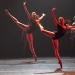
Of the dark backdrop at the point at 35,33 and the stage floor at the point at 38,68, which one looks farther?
the dark backdrop at the point at 35,33

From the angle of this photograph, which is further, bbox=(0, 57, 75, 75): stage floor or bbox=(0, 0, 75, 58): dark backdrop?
bbox=(0, 0, 75, 58): dark backdrop

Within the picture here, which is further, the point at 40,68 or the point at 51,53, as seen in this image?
the point at 51,53

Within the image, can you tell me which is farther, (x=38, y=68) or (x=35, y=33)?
(x=35, y=33)

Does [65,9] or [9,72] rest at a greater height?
[65,9]

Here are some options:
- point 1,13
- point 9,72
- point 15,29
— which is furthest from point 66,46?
point 9,72

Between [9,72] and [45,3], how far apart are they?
3712 millimetres

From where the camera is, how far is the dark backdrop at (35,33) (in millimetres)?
9562

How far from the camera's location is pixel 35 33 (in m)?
9.84

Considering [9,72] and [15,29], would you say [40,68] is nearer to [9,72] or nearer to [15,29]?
[9,72]

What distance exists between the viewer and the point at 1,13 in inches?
386

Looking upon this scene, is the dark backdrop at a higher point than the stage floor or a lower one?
higher

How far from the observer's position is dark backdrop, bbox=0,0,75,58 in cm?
956

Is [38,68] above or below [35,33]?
below

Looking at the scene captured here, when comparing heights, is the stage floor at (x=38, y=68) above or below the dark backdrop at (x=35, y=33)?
below
